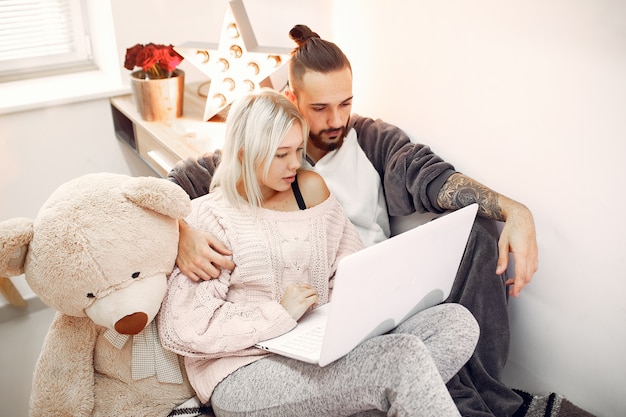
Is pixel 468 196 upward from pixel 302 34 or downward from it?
downward

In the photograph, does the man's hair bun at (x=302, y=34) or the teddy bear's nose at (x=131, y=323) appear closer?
the teddy bear's nose at (x=131, y=323)

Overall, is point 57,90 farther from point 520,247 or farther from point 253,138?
point 520,247

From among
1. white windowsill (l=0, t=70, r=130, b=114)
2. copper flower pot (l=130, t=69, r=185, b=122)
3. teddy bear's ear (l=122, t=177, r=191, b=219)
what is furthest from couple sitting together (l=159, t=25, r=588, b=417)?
white windowsill (l=0, t=70, r=130, b=114)

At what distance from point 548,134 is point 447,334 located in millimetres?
477

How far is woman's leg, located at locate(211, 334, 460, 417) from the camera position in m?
1.04

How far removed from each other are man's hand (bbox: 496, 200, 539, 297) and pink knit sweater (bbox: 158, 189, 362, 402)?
0.35 meters

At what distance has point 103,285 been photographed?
3.80 ft

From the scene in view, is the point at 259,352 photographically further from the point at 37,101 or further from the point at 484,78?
the point at 37,101

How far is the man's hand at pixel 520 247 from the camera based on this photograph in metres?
1.24

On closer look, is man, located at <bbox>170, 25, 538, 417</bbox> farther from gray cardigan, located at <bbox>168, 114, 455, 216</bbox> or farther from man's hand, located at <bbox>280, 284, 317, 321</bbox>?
man's hand, located at <bbox>280, 284, 317, 321</bbox>

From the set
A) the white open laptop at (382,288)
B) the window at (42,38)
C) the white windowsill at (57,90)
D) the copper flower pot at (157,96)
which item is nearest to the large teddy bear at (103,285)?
Answer: the white open laptop at (382,288)

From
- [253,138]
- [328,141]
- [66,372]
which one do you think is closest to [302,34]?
[328,141]

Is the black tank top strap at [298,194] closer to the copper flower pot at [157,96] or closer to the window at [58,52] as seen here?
the copper flower pot at [157,96]

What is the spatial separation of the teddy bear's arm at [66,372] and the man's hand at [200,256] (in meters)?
0.24
